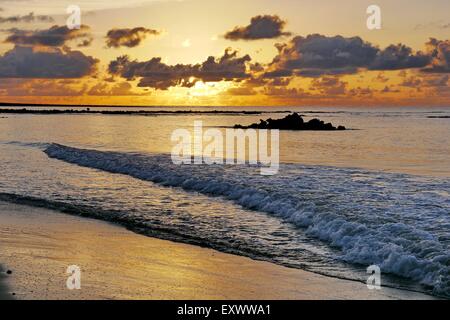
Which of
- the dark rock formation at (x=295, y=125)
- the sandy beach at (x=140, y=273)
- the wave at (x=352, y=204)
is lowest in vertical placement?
the sandy beach at (x=140, y=273)

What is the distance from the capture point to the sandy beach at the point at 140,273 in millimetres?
9922

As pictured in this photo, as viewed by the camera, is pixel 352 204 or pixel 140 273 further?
pixel 352 204

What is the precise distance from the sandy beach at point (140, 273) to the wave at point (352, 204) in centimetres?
195

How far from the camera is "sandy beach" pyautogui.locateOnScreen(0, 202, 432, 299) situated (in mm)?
9922

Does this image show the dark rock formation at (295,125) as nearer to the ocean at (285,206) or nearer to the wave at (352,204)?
the ocean at (285,206)

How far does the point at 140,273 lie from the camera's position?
11156 millimetres

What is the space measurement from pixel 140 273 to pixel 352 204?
32.0 ft

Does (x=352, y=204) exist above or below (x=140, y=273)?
above

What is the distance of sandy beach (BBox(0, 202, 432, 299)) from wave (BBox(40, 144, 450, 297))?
1.95 metres

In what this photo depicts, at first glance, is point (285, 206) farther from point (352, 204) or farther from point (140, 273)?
point (140, 273)

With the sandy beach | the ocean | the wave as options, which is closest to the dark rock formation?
the ocean

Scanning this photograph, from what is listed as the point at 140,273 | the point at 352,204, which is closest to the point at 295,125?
the point at 352,204

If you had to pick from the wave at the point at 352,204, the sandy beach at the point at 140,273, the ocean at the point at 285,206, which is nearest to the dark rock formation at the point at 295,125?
the ocean at the point at 285,206
